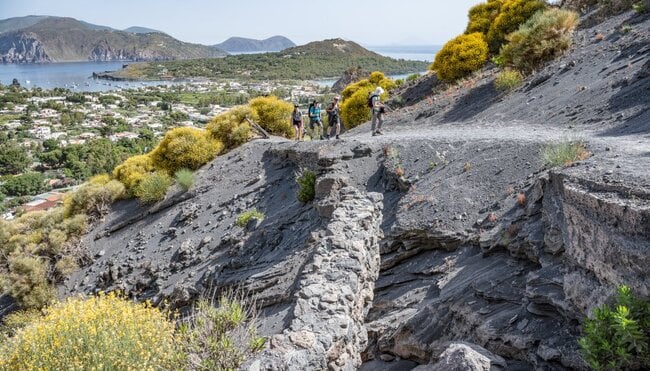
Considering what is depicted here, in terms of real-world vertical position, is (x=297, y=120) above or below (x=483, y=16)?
below

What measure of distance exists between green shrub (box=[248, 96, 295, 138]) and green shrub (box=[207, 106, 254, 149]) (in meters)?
0.54

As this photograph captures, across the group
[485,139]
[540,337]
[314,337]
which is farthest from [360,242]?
[485,139]

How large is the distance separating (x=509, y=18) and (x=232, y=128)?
48.4ft

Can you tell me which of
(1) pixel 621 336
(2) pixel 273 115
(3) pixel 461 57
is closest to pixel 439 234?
(1) pixel 621 336

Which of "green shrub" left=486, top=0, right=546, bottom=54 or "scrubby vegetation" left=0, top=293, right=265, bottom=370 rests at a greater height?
"green shrub" left=486, top=0, right=546, bottom=54

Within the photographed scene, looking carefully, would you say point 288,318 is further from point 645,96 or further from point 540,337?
point 645,96

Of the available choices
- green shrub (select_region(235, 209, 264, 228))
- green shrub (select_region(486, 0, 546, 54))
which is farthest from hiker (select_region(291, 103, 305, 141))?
green shrub (select_region(486, 0, 546, 54))

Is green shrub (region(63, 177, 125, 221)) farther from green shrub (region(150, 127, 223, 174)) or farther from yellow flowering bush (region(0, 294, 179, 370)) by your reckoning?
yellow flowering bush (region(0, 294, 179, 370))

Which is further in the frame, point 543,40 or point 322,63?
point 322,63

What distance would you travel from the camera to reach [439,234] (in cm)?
804

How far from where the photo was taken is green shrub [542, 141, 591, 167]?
689cm

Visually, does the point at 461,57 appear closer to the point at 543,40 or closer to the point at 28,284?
the point at 543,40

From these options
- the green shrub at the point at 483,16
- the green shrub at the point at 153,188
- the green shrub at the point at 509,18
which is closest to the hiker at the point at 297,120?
the green shrub at the point at 153,188

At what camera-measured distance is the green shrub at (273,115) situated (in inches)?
851
